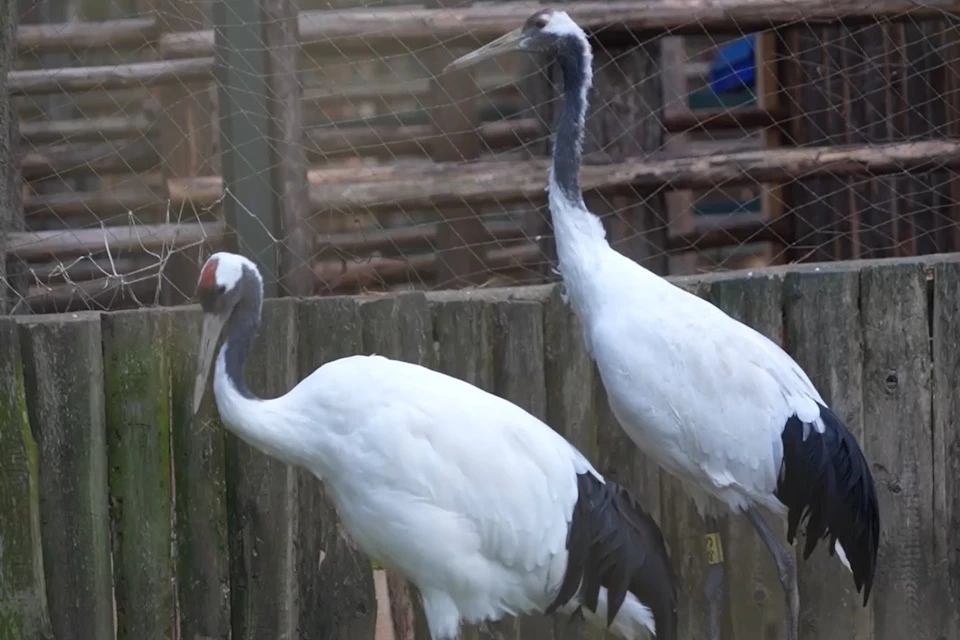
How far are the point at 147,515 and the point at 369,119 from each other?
304cm

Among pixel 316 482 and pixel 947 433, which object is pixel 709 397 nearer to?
pixel 947 433

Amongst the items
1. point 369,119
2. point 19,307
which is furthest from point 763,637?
point 369,119

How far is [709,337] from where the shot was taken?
4391 millimetres

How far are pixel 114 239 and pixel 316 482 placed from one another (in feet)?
4.40

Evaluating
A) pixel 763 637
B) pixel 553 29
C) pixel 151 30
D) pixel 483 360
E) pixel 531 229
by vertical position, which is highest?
pixel 151 30

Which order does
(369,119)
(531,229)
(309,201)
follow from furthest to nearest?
(369,119)
(531,229)
(309,201)

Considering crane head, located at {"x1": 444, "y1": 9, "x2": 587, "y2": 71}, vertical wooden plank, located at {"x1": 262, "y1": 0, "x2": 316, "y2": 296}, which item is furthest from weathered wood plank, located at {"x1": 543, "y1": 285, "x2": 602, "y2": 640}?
vertical wooden plank, located at {"x1": 262, "y1": 0, "x2": 316, "y2": 296}

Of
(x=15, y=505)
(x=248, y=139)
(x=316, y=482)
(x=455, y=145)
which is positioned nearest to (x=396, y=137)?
(x=455, y=145)

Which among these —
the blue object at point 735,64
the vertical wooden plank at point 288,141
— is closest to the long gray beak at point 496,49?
the vertical wooden plank at point 288,141

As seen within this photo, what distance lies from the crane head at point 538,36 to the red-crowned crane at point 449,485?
117cm

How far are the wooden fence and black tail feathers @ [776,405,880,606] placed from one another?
14.1 inches

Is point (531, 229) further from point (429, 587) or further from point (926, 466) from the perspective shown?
point (429, 587)

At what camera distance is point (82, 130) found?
764cm

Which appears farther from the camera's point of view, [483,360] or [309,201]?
[309,201]
